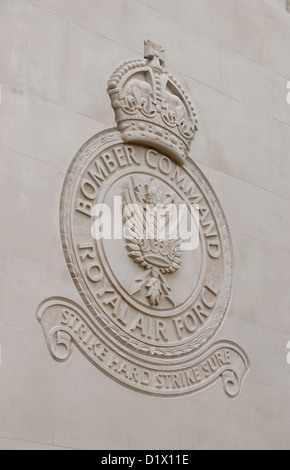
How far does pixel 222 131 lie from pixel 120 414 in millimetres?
3351

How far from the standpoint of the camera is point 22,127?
8.63 metres

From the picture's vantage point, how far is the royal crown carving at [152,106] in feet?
31.0

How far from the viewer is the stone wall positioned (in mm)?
8133

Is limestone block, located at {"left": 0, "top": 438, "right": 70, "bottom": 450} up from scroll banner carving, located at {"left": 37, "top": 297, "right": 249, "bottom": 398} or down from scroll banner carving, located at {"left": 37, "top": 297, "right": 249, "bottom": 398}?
down

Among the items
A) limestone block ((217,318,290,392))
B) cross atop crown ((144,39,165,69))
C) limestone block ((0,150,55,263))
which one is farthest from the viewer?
cross atop crown ((144,39,165,69))

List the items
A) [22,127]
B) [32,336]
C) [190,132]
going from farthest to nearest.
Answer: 1. [190,132]
2. [22,127]
3. [32,336]

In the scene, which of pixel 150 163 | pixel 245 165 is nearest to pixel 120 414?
pixel 150 163

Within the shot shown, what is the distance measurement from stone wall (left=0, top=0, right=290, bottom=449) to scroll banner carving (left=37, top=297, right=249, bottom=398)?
9cm

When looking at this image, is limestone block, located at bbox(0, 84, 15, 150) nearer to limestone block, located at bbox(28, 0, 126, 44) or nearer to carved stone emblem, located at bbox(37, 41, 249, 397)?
carved stone emblem, located at bbox(37, 41, 249, 397)

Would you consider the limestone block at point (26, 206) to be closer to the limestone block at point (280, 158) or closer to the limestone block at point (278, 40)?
the limestone block at point (280, 158)

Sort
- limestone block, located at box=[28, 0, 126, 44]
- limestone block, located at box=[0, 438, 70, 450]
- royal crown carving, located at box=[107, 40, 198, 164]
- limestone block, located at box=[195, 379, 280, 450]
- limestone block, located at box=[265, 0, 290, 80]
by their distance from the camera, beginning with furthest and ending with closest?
limestone block, located at box=[265, 0, 290, 80] → royal crown carving, located at box=[107, 40, 198, 164] → limestone block, located at box=[28, 0, 126, 44] → limestone block, located at box=[195, 379, 280, 450] → limestone block, located at box=[0, 438, 70, 450]

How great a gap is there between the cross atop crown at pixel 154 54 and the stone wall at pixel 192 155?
0.13 meters

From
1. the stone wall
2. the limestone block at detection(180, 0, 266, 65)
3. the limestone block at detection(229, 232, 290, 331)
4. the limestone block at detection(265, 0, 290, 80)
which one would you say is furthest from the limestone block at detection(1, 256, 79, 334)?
the limestone block at detection(265, 0, 290, 80)
